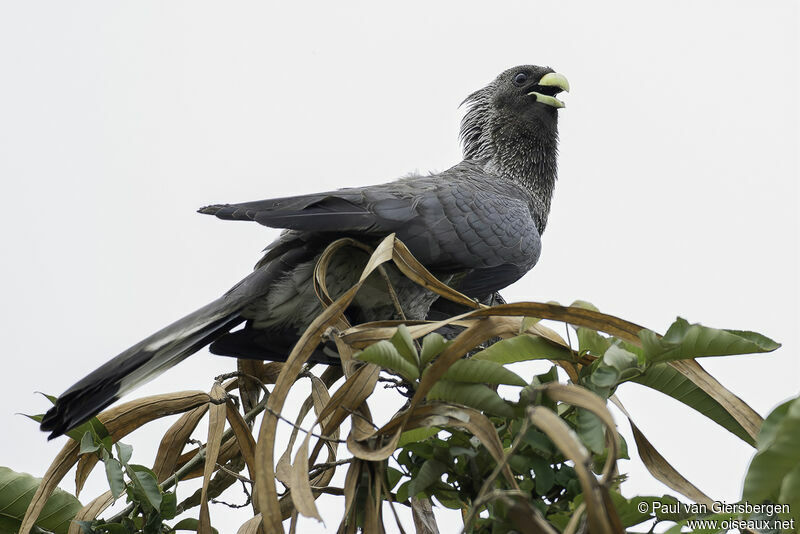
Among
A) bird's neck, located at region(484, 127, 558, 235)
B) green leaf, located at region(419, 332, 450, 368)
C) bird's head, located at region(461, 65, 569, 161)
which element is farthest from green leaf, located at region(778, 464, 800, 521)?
bird's head, located at region(461, 65, 569, 161)

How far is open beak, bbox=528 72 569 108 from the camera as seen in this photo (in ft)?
17.4

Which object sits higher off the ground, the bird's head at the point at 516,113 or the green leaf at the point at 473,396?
the bird's head at the point at 516,113

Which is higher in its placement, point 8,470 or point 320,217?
point 320,217

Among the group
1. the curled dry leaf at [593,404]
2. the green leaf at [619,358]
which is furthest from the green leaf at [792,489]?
the green leaf at [619,358]

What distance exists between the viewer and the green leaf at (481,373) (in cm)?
197

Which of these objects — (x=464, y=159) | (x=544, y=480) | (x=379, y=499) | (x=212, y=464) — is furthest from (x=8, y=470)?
(x=464, y=159)

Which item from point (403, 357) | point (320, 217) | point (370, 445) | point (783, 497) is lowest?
point (783, 497)

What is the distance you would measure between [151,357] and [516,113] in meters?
3.30

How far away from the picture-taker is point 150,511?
2486 mm

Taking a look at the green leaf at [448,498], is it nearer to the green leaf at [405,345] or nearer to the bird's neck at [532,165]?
the green leaf at [405,345]

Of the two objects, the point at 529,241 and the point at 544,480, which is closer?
the point at 544,480

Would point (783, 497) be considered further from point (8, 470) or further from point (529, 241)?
point (529, 241)

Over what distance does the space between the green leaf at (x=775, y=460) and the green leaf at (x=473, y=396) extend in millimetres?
551

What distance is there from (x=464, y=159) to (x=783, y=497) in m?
4.14
